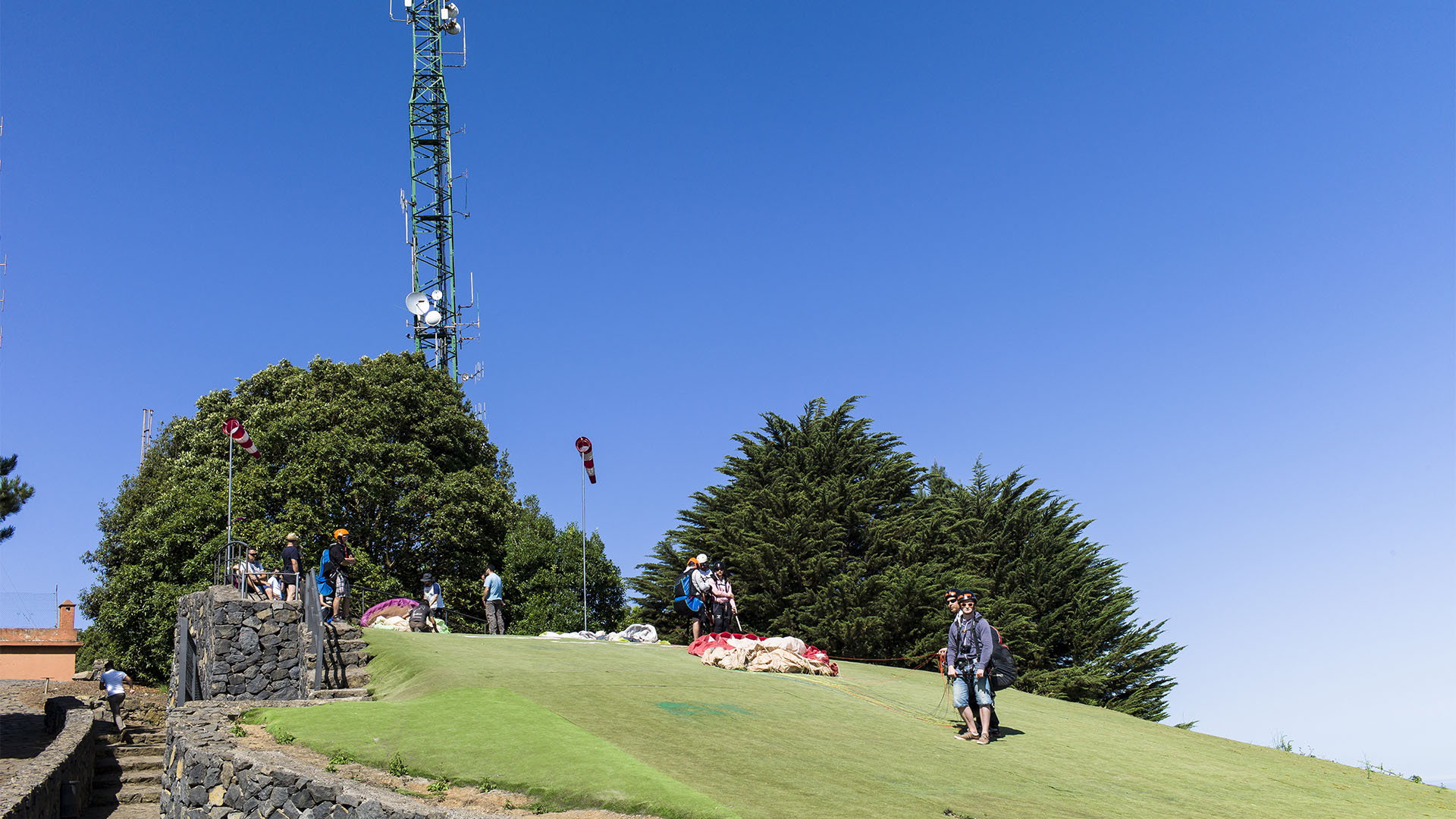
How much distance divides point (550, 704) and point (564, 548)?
62.9 ft

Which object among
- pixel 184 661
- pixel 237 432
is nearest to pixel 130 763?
pixel 184 661

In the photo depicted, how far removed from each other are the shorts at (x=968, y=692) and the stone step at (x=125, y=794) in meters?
13.7

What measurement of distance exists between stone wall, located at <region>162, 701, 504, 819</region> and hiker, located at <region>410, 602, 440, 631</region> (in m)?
7.38

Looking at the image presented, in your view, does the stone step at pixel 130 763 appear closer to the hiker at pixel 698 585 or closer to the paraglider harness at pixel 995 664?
the hiker at pixel 698 585

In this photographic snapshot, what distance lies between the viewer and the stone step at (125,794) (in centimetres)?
1828

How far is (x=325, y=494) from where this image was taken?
2950 cm

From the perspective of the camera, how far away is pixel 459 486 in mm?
31531

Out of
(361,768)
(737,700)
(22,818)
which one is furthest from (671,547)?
(361,768)

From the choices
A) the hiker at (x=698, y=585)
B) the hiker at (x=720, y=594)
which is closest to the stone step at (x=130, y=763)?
the hiker at (x=698, y=585)

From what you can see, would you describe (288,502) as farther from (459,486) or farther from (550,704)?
(550,704)

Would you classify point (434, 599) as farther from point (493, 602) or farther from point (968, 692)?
point (968, 692)

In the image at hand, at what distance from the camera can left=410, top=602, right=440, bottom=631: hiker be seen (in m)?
20.5

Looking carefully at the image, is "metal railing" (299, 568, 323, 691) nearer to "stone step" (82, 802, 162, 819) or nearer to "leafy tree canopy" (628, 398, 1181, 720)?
"stone step" (82, 802, 162, 819)

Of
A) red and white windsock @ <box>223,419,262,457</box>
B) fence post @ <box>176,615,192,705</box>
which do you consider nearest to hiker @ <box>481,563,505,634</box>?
fence post @ <box>176,615,192,705</box>
